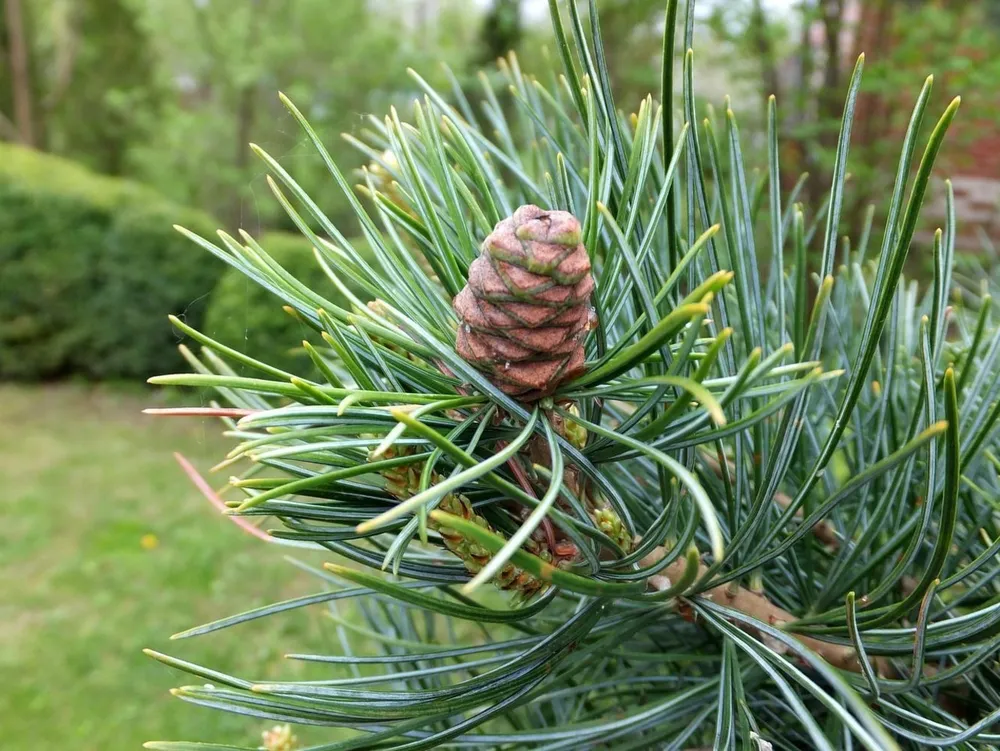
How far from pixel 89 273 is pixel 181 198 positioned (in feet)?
5.20

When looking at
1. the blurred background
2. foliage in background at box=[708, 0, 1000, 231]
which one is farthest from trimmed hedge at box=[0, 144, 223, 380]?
foliage in background at box=[708, 0, 1000, 231]

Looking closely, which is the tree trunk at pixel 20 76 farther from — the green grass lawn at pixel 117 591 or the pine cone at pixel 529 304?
the pine cone at pixel 529 304

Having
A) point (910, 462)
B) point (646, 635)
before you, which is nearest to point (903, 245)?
point (910, 462)

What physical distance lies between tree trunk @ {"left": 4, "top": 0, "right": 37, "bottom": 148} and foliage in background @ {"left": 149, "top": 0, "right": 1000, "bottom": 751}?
685 centimetres

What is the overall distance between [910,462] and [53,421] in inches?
161

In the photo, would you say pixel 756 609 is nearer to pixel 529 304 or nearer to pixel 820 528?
pixel 820 528

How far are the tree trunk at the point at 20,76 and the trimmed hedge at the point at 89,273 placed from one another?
91.7 inches

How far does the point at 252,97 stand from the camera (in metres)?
4.95

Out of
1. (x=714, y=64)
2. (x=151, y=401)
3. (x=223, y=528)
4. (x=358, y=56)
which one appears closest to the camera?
(x=714, y=64)

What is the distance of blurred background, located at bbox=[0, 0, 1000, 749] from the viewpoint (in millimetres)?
1948

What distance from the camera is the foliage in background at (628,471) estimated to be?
24 cm

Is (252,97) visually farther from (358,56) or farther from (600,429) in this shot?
(600,429)

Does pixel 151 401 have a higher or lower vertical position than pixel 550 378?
lower

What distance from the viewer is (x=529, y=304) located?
0.25 metres
